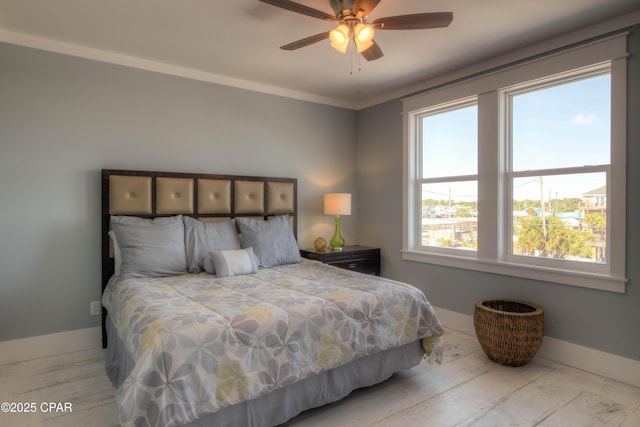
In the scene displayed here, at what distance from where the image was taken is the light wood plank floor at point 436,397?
2.10 meters

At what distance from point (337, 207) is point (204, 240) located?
5.14 feet

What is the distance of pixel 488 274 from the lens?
338 cm

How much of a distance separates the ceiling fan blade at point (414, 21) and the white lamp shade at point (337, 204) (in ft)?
7.17

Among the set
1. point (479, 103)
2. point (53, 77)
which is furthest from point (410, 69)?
point (53, 77)

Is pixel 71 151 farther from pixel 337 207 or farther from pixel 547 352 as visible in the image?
pixel 547 352

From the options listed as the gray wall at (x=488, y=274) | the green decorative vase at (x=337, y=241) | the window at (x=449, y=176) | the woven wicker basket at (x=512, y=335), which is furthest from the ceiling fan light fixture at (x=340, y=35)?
the green decorative vase at (x=337, y=241)

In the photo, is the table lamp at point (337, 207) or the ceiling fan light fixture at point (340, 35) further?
the table lamp at point (337, 207)

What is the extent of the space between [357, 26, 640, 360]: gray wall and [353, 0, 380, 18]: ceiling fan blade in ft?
6.20

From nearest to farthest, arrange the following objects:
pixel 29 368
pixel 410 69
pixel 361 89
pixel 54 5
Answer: pixel 54 5, pixel 29 368, pixel 410 69, pixel 361 89

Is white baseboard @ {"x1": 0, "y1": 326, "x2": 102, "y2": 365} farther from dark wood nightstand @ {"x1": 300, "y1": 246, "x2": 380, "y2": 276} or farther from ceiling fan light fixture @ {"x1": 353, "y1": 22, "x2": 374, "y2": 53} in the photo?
ceiling fan light fixture @ {"x1": 353, "y1": 22, "x2": 374, "y2": 53}

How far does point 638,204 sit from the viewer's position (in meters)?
2.52

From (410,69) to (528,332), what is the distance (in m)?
2.50

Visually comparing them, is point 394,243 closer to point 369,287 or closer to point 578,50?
point 369,287

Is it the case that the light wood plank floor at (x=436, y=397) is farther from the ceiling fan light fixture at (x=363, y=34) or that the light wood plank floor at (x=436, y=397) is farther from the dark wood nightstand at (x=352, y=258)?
the ceiling fan light fixture at (x=363, y=34)
